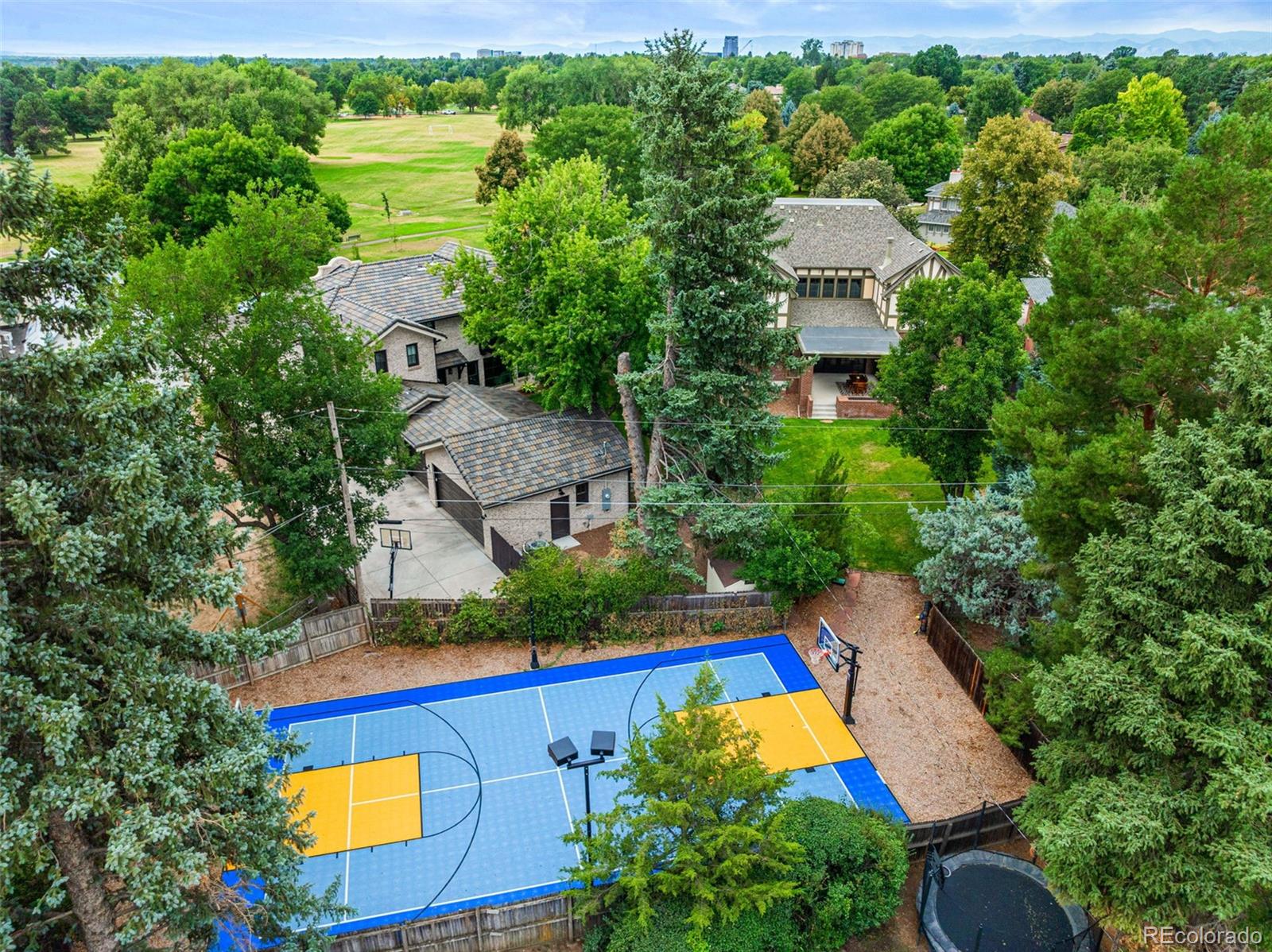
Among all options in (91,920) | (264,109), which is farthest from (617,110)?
(91,920)

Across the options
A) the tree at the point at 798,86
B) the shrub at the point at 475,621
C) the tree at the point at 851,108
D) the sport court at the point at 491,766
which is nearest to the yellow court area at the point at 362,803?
the sport court at the point at 491,766

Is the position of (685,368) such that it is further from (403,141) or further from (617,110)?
(403,141)

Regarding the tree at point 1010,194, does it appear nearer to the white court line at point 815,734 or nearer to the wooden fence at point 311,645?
the white court line at point 815,734

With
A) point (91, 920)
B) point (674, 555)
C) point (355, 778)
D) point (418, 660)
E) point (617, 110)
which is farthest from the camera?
point (617, 110)

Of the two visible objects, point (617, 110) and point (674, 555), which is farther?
point (617, 110)

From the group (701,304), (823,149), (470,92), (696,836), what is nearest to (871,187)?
(823,149)

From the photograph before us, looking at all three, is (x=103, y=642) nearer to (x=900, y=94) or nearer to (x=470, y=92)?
(x=900, y=94)
